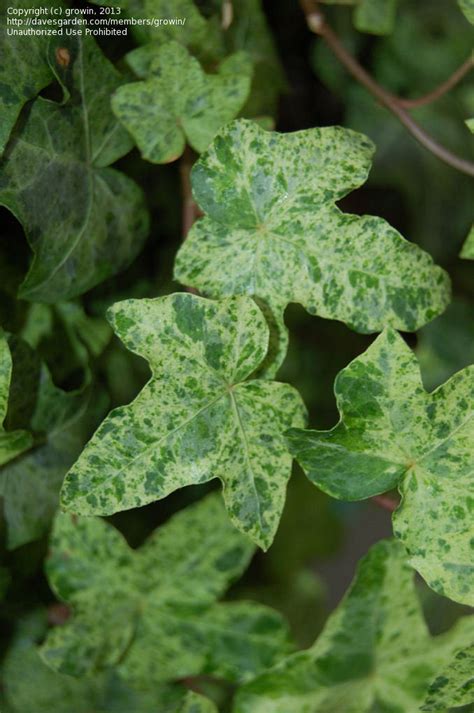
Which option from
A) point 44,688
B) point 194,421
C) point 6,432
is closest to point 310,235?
point 194,421

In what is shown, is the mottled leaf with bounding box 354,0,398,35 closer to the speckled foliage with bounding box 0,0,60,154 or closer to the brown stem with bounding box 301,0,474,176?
the brown stem with bounding box 301,0,474,176

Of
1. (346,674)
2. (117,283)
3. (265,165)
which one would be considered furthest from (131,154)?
(346,674)

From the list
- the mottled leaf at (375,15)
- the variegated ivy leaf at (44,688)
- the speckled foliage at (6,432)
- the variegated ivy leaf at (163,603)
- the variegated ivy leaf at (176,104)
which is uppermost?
the mottled leaf at (375,15)

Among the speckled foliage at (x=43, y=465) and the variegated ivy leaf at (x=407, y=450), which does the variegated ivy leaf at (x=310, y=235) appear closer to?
the variegated ivy leaf at (x=407, y=450)

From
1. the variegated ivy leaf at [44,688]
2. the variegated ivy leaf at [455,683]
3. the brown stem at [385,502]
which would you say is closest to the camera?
the variegated ivy leaf at [455,683]

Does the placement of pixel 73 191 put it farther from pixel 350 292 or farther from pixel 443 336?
pixel 443 336

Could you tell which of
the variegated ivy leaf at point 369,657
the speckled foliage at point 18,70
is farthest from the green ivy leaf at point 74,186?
the variegated ivy leaf at point 369,657
